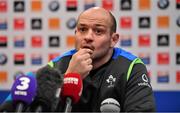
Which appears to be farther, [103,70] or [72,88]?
[103,70]

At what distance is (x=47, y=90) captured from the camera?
0.78m

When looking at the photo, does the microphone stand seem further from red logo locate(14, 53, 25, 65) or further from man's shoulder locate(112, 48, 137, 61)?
red logo locate(14, 53, 25, 65)

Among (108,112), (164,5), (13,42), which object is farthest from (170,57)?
(108,112)

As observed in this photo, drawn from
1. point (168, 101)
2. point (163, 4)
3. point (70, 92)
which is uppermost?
point (163, 4)

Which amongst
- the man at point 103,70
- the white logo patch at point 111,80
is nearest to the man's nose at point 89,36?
the man at point 103,70

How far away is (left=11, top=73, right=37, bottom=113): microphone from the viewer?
0.74m

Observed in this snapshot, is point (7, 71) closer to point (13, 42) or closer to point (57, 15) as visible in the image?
point (13, 42)

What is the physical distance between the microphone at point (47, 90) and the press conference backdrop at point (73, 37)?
1.73 meters

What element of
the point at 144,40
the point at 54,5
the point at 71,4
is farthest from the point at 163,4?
the point at 54,5

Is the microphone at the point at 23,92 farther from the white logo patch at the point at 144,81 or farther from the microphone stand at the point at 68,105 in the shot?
the white logo patch at the point at 144,81

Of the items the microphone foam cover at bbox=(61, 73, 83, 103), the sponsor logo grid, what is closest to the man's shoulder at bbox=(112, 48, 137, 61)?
the microphone foam cover at bbox=(61, 73, 83, 103)

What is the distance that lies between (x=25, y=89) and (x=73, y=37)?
182 cm

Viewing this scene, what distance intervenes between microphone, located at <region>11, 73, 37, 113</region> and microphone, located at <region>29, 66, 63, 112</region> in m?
0.02

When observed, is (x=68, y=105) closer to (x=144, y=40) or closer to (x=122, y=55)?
(x=122, y=55)
